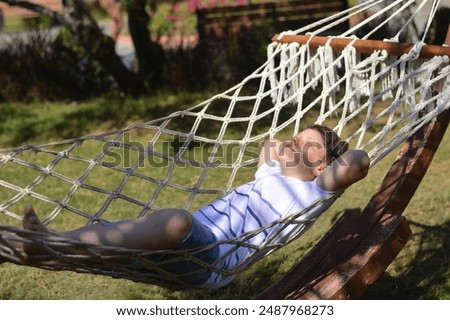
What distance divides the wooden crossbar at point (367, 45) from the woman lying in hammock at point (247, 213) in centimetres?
39

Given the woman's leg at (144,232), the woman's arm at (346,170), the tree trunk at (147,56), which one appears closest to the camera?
the woman's leg at (144,232)

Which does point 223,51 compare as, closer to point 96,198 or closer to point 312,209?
point 96,198

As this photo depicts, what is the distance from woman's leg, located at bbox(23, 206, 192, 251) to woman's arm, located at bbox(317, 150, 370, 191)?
0.46 metres

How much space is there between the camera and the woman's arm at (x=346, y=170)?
2602mm

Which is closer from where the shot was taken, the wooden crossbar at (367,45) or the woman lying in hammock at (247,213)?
the woman lying in hammock at (247,213)

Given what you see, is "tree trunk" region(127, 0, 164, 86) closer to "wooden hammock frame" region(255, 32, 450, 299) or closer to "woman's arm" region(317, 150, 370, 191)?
"wooden hammock frame" region(255, 32, 450, 299)

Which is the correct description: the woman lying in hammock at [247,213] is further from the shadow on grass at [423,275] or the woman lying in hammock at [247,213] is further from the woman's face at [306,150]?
the shadow on grass at [423,275]

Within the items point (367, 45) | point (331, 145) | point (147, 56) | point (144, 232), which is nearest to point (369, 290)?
point (331, 145)

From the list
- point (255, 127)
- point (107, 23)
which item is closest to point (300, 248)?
point (255, 127)

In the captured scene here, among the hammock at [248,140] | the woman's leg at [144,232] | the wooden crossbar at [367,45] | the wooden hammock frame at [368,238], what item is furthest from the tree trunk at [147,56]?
the woman's leg at [144,232]

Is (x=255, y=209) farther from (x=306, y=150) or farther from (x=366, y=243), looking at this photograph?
(x=366, y=243)

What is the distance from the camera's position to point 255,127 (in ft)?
19.4

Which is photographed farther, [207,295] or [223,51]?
[223,51]
